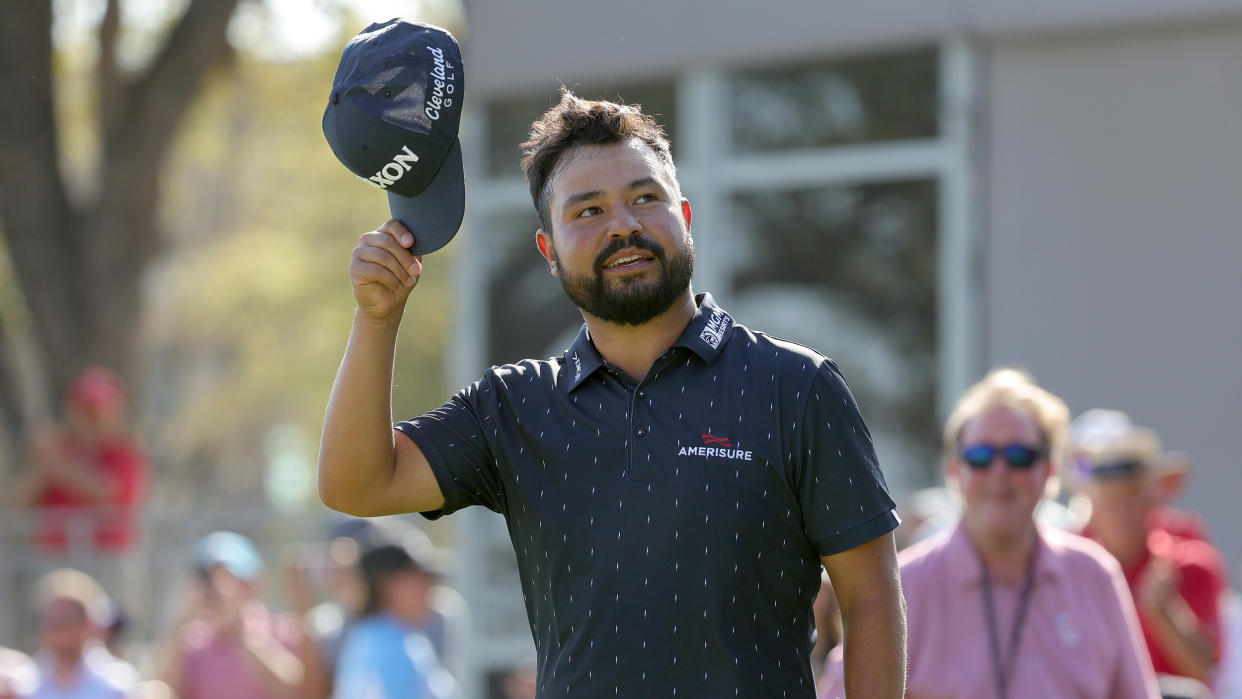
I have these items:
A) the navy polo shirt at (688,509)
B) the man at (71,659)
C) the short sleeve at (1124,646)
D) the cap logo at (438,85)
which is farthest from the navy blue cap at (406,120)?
the man at (71,659)

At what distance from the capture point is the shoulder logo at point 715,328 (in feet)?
9.73

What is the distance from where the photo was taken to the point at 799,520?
2.85 meters

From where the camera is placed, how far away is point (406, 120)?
293 cm

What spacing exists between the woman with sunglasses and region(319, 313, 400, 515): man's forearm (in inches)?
76.5

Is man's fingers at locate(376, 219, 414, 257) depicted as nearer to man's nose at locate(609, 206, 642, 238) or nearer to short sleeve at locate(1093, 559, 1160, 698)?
man's nose at locate(609, 206, 642, 238)

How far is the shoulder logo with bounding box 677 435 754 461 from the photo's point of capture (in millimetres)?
2814

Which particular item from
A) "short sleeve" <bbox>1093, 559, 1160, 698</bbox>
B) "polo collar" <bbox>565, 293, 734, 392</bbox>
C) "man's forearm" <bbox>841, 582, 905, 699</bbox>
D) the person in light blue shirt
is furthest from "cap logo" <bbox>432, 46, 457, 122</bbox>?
the person in light blue shirt

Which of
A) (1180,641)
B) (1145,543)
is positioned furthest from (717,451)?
(1145,543)

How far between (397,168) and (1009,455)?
2211mm

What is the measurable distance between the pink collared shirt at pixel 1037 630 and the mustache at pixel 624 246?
1615mm

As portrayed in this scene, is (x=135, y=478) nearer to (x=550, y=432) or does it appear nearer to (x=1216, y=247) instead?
(x=1216, y=247)

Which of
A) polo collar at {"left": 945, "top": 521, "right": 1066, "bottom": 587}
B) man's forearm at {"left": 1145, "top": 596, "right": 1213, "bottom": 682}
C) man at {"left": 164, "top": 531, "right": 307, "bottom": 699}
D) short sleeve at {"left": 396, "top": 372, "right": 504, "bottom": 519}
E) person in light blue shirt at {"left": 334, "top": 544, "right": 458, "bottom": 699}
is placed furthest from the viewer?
man at {"left": 164, "top": 531, "right": 307, "bottom": 699}

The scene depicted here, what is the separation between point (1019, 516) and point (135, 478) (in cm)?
728

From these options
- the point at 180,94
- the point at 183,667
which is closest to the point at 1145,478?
the point at 183,667
